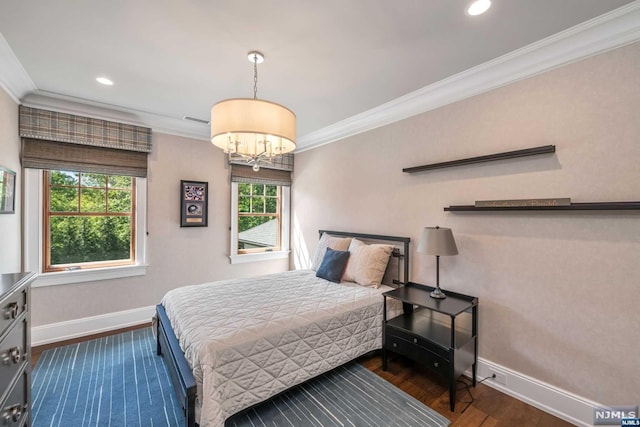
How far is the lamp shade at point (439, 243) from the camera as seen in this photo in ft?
7.36

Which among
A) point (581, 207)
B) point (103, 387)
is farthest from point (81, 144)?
point (581, 207)

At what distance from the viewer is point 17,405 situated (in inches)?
48.7

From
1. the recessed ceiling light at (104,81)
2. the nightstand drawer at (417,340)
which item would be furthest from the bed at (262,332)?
the recessed ceiling light at (104,81)

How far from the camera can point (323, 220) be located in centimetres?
403

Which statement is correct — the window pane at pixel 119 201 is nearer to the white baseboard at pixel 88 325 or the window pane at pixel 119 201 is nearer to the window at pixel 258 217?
the white baseboard at pixel 88 325

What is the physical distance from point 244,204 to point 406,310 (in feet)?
9.29

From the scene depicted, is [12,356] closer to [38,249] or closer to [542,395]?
[38,249]

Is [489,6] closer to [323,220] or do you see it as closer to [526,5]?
[526,5]

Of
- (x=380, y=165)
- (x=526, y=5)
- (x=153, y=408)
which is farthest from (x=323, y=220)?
(x=526, y=5)

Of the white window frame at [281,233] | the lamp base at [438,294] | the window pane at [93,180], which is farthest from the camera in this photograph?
the white window frame at [281,233]

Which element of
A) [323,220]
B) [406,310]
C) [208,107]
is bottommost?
[406,310]

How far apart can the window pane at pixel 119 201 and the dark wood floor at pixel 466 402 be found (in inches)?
65.3

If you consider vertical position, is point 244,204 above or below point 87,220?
above

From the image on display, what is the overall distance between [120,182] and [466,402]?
4214 millimetres
